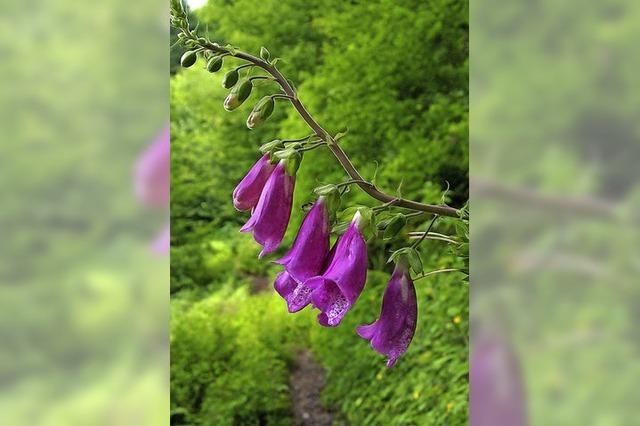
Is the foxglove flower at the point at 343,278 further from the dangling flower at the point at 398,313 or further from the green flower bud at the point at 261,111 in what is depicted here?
the green flower bud at the point at 261,111

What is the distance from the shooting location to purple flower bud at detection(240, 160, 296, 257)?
69 centimetres

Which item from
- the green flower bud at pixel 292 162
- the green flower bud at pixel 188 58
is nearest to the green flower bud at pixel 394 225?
the green flower bud at pixel 292 162
